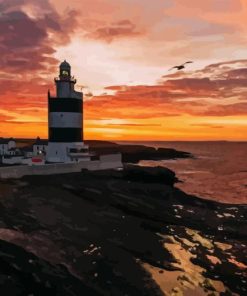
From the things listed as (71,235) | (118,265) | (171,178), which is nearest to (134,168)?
(171,178)

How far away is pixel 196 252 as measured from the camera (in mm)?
18906

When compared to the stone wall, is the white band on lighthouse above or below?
above

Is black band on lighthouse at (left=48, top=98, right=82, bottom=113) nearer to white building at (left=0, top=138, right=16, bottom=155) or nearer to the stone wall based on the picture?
the stone wall

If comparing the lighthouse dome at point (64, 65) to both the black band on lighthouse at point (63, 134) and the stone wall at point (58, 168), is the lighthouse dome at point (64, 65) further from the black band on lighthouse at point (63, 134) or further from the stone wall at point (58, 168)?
the stone wall at point (58, 168)

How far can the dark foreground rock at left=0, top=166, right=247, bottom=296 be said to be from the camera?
14.6 m

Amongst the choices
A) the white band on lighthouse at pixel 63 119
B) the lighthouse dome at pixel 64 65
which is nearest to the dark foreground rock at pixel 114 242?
the white band on lighthouse at pixel 63 119

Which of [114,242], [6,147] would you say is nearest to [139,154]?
[6,147]

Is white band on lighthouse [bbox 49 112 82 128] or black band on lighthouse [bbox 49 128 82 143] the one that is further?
black band on lighthouse [bbox 49 128 82 143]

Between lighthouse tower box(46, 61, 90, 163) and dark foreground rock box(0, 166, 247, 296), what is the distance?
7.75m

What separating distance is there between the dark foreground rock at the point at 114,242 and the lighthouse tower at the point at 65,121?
7.75 meters

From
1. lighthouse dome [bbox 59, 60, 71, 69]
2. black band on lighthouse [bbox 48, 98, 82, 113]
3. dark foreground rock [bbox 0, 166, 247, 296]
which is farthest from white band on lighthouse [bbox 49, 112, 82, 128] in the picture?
dark foreground rock [bbox 0, 166, 247, 296]

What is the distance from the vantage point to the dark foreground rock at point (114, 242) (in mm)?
14562

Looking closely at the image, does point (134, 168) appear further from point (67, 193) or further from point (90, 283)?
point (90, 283)

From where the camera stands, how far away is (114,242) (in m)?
19.2
